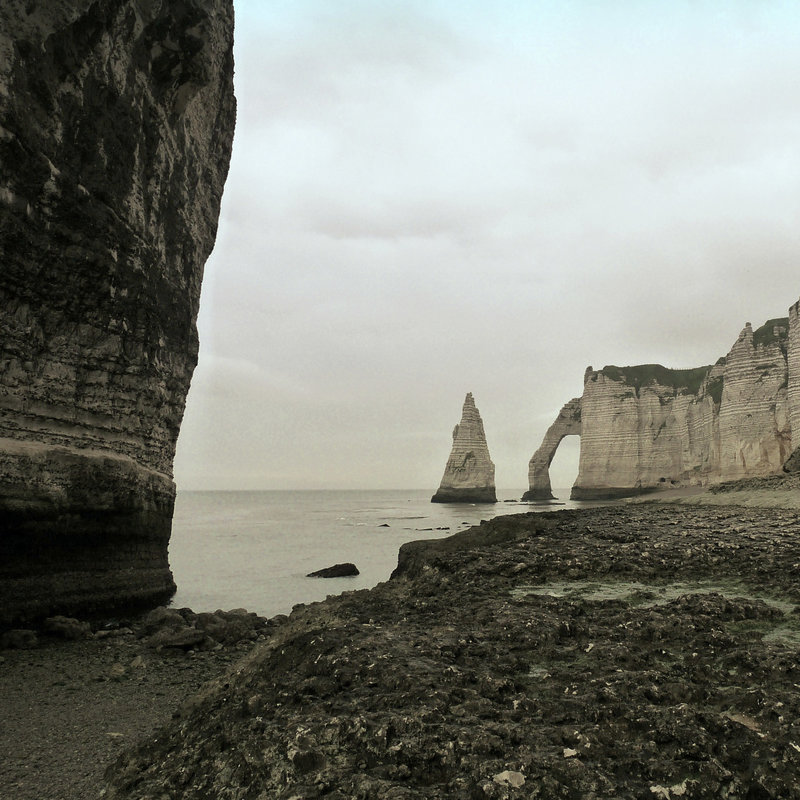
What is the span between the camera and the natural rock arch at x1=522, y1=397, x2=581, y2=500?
75.4 m

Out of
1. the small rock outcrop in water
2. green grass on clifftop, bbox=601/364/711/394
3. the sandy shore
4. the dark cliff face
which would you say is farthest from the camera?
the small rock outcrop in water

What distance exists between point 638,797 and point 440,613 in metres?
2.62

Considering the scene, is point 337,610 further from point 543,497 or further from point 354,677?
point 543,497

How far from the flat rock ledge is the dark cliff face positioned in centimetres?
634

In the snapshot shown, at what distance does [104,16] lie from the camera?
28.2 feet

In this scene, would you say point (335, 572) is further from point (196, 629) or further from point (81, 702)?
point (81, 702)

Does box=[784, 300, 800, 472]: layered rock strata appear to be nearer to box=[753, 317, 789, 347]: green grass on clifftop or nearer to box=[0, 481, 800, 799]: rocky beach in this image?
box=[753, 317, 789, 347]: green grass on clifftop

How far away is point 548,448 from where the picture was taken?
76500 mm

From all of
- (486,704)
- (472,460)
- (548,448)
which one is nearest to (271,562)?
(486,704)

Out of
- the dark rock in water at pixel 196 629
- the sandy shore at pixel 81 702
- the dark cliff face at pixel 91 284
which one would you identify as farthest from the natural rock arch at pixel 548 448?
the sandy shore at pixel 81 702

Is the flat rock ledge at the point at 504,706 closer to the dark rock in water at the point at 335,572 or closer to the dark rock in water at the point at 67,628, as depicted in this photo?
the dark rock in water at the point at 67,628

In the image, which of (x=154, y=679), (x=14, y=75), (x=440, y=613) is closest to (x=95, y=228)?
(x=14, y=75)

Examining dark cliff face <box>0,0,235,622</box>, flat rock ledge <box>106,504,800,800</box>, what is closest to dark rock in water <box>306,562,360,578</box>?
dark cliff face <box>0,0,235,622</box>

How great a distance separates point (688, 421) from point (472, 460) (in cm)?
2752
